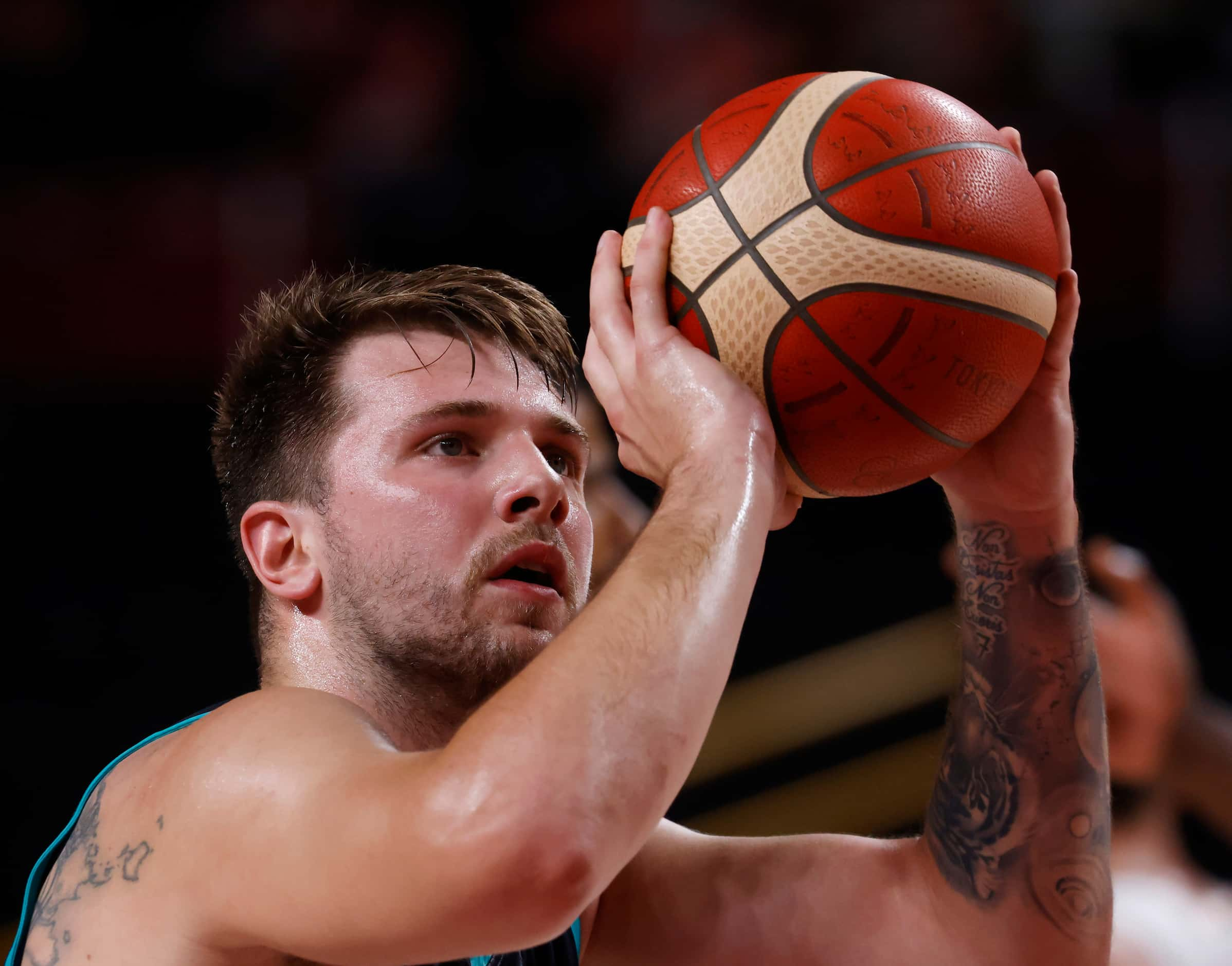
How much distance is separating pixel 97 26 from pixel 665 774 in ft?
16.7

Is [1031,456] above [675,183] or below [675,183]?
below

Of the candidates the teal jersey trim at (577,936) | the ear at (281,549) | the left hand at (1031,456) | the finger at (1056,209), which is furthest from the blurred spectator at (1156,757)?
the ear at (281,549)

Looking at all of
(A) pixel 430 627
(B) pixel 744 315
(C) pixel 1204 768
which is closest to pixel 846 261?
(B) pixel 744 315

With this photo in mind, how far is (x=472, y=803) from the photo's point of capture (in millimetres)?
1445

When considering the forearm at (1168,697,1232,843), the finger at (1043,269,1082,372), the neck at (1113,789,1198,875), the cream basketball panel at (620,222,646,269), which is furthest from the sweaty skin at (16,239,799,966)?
the forearm at (1168,697,1232,843)

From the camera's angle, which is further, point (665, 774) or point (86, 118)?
point (86, 118)

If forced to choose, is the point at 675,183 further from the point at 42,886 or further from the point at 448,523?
the point at 42,886

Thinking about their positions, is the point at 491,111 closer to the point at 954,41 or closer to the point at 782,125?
the point at 954,41

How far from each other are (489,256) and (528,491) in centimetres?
369

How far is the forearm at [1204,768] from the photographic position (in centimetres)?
406

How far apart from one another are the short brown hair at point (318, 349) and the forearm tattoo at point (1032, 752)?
39.0 inches

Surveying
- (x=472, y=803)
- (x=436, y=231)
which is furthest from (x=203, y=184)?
(x=472, y=803)

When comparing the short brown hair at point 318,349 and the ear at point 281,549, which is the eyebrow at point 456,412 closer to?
the short brown hair at point 318,349

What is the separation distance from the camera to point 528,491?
2195 mm
